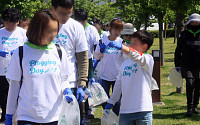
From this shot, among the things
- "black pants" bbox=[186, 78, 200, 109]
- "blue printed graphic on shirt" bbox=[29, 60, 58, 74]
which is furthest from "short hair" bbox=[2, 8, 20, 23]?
"black pants" bbox=[186, 78, 200, 109]

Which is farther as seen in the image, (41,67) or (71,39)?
(71,39)

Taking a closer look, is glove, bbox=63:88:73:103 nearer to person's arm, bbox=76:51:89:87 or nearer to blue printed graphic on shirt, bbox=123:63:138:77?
person's arm, bbox=76:51:89:87

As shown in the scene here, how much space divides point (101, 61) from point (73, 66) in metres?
1.88

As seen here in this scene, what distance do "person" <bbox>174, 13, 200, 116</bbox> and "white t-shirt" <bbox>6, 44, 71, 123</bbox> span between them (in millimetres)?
3972

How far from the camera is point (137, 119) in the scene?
3.57 m

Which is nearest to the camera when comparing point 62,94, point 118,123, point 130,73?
point 62,94

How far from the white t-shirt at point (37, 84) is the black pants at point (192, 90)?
4.04 m

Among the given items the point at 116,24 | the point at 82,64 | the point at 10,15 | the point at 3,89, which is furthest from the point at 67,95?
the point at 3,89

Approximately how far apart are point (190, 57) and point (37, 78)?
13.6ft

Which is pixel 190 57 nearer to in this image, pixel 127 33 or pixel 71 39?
pixel 127 33

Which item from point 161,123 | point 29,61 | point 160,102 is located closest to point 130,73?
point 29,61

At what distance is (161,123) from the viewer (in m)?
5.89

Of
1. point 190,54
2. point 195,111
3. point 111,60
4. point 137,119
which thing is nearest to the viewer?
point 137,119

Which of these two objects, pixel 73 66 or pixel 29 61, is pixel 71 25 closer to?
pixel 73 66
